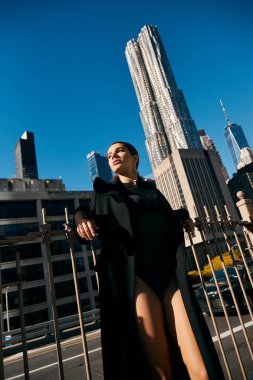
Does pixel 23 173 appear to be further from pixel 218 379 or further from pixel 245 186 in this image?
pixel 218 379

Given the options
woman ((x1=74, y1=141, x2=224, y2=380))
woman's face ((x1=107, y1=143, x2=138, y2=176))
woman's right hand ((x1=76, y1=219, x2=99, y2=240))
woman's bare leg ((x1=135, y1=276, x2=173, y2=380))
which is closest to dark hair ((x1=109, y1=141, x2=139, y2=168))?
woman's face ((x1=107, y1=143, x2=138, y2=176))

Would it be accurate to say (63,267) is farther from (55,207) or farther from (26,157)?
(26,157)

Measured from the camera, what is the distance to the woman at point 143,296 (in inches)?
65.4

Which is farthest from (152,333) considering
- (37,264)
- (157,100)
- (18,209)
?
(157,100)

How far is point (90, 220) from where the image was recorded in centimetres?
180

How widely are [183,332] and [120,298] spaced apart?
53 cm

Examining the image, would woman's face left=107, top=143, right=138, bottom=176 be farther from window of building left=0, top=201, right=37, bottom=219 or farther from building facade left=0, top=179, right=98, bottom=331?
window of building left=0, top=201, right=37, bottom=219

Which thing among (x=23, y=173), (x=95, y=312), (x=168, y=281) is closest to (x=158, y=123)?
(x=23, y=173)

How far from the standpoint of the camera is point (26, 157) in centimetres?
12494

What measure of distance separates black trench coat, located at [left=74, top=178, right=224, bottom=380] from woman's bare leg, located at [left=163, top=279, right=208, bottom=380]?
0.13 feet

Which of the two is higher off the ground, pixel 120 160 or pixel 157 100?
pixel 157 100

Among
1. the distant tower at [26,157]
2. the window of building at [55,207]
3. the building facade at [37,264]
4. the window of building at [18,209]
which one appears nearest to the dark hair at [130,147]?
the building facade at [37,264]

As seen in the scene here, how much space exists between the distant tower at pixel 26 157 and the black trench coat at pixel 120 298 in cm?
12931

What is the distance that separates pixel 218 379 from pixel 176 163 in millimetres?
91513
